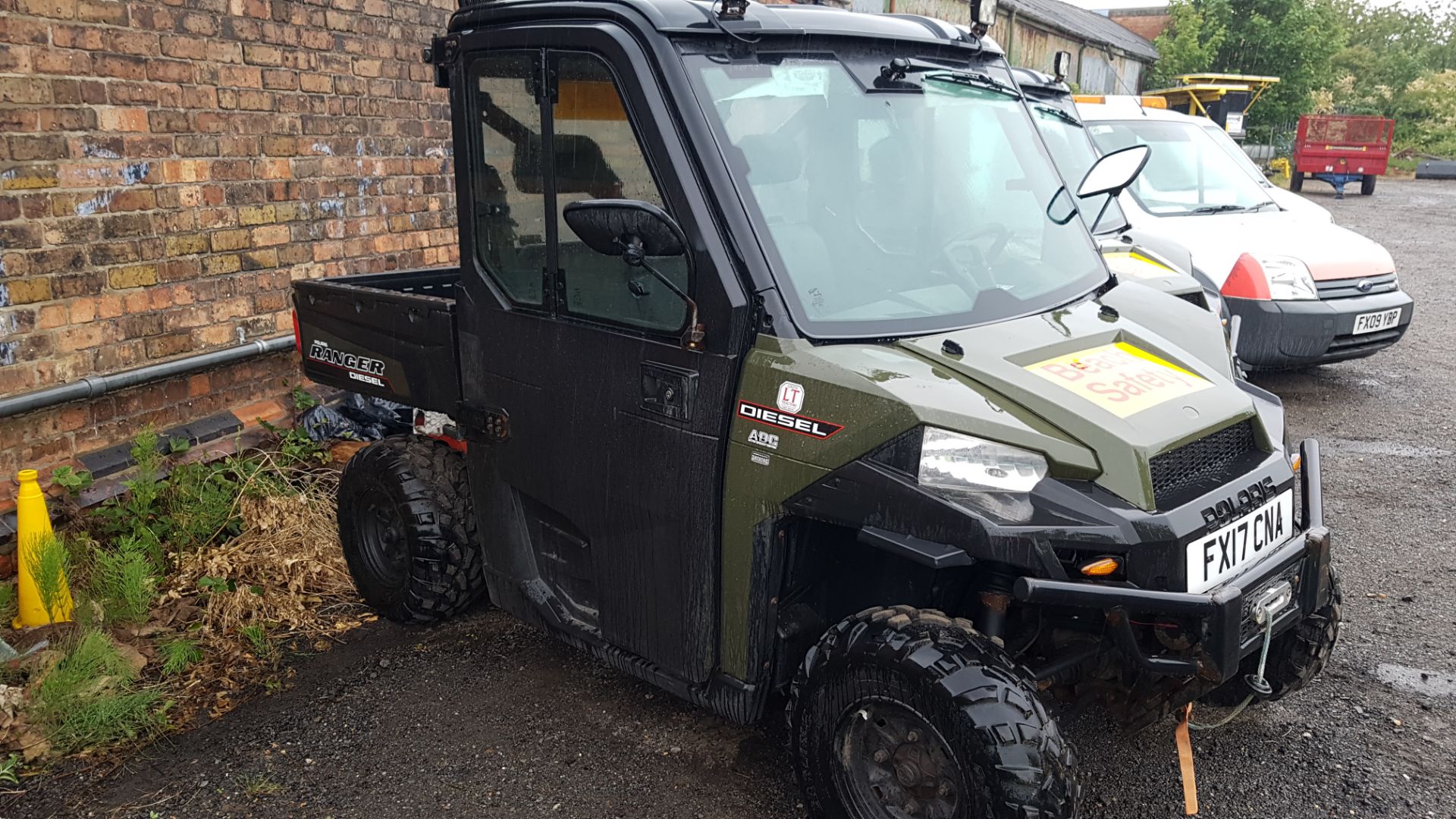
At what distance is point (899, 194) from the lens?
305 centimetres

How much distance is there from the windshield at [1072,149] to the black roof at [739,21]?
322cm

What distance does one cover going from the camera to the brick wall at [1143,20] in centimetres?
4669

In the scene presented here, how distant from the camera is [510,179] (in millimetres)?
3346

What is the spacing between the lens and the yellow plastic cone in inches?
162

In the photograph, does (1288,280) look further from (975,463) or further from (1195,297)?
(975,463)

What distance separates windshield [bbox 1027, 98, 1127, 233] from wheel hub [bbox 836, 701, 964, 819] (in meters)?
4.46

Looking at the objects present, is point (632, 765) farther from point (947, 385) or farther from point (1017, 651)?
point (947, 385)

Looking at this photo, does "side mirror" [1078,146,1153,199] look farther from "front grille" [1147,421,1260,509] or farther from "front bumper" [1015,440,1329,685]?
"front bumper" [1015,440,1329,685]

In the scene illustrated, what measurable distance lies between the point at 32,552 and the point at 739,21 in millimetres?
3370

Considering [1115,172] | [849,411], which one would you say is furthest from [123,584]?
[1115,172]

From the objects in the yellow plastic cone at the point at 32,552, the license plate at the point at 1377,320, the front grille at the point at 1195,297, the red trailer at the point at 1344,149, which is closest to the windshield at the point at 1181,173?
the license plate at the point at 1377,320

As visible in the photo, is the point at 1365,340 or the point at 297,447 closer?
the point at 297,447

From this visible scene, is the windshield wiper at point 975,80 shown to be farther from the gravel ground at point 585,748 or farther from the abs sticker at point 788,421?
the gravel ground at point 585,748

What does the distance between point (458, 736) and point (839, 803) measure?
1.41 metres
